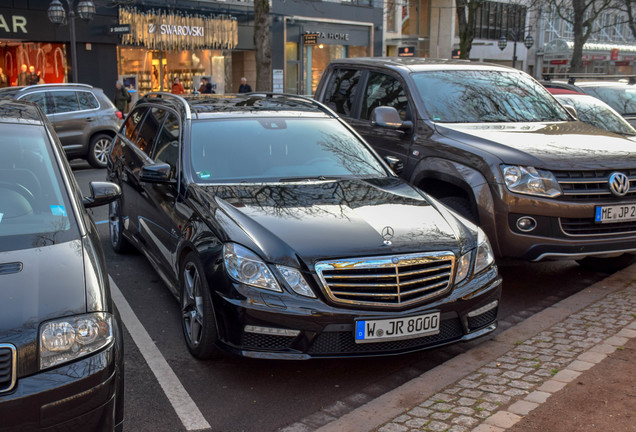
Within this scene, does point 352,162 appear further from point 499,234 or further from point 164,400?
point 164,400

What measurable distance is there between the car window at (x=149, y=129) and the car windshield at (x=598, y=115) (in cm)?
587

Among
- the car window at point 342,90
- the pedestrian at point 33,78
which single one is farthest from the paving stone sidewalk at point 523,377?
the pedestrian at point 33,78

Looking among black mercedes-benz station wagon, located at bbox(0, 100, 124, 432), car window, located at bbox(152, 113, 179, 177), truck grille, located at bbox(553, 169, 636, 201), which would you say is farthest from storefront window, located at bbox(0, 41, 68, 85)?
black mercedes-benz station wagon, located at bbox(0, 100, 124, 432)

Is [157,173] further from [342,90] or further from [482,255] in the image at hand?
[342,90]

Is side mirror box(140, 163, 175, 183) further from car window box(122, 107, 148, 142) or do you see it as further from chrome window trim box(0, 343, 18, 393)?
chrome window trim box(0, 343, 18, 393)

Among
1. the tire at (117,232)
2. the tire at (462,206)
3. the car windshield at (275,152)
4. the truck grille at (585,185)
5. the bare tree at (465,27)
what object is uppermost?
the bare tree at (465,27)

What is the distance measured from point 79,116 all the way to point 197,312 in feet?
36.9

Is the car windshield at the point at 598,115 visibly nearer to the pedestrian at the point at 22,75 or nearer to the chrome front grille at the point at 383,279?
the chrome front grille at the point at 383,279

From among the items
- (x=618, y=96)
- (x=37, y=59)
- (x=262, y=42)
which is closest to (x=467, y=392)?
(x=618, y=96)

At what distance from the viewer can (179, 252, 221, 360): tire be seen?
4.30m

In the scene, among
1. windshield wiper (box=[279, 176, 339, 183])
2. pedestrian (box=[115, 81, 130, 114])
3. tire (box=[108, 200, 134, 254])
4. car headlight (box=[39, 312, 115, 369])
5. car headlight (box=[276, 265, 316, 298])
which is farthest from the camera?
pedestrian (box=[115, 81, 130, 114])

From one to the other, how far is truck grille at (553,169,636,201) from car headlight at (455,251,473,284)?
1.66m

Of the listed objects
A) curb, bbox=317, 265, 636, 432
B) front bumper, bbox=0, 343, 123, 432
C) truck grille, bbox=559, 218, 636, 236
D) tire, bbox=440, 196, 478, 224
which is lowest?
curb, bbox=317, 265, 636, 432

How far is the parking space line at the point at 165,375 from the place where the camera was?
3.86 metres
